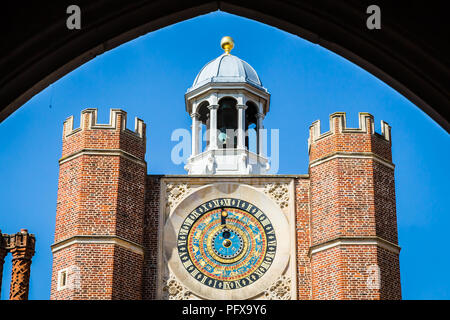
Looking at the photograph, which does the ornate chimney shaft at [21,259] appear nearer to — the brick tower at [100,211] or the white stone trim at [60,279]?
the white stone trim at [60,279]

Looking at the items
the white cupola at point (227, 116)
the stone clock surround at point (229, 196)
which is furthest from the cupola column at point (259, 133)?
the stone clock surround at point (229, 196)

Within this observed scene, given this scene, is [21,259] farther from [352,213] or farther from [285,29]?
[285,29]

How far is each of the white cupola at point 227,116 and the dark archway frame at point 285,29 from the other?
23664mm

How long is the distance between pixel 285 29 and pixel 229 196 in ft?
72.4

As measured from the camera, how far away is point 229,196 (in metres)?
26.8

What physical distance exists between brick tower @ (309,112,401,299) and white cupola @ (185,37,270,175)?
10.5 feet

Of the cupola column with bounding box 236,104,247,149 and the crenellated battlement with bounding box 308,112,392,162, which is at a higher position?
the cupola column with bounding box 236,104,247,149

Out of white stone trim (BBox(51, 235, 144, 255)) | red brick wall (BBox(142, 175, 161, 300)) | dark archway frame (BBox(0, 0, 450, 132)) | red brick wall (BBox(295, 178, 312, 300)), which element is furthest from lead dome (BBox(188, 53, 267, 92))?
dark archway frame (BBox(0, 0, 450, 132))

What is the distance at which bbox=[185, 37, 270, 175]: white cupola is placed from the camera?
28797 mm

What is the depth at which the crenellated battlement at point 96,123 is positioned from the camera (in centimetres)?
2558

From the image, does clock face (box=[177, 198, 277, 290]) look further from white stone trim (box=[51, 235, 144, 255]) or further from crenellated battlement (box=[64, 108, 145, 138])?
crenellated battlement (box=[64, 108, 145, 138])

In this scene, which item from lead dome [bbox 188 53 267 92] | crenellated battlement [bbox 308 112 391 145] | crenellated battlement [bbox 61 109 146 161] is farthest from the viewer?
lead dome [bbox 188 53 267 92]

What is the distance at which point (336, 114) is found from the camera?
25875 millimetres
